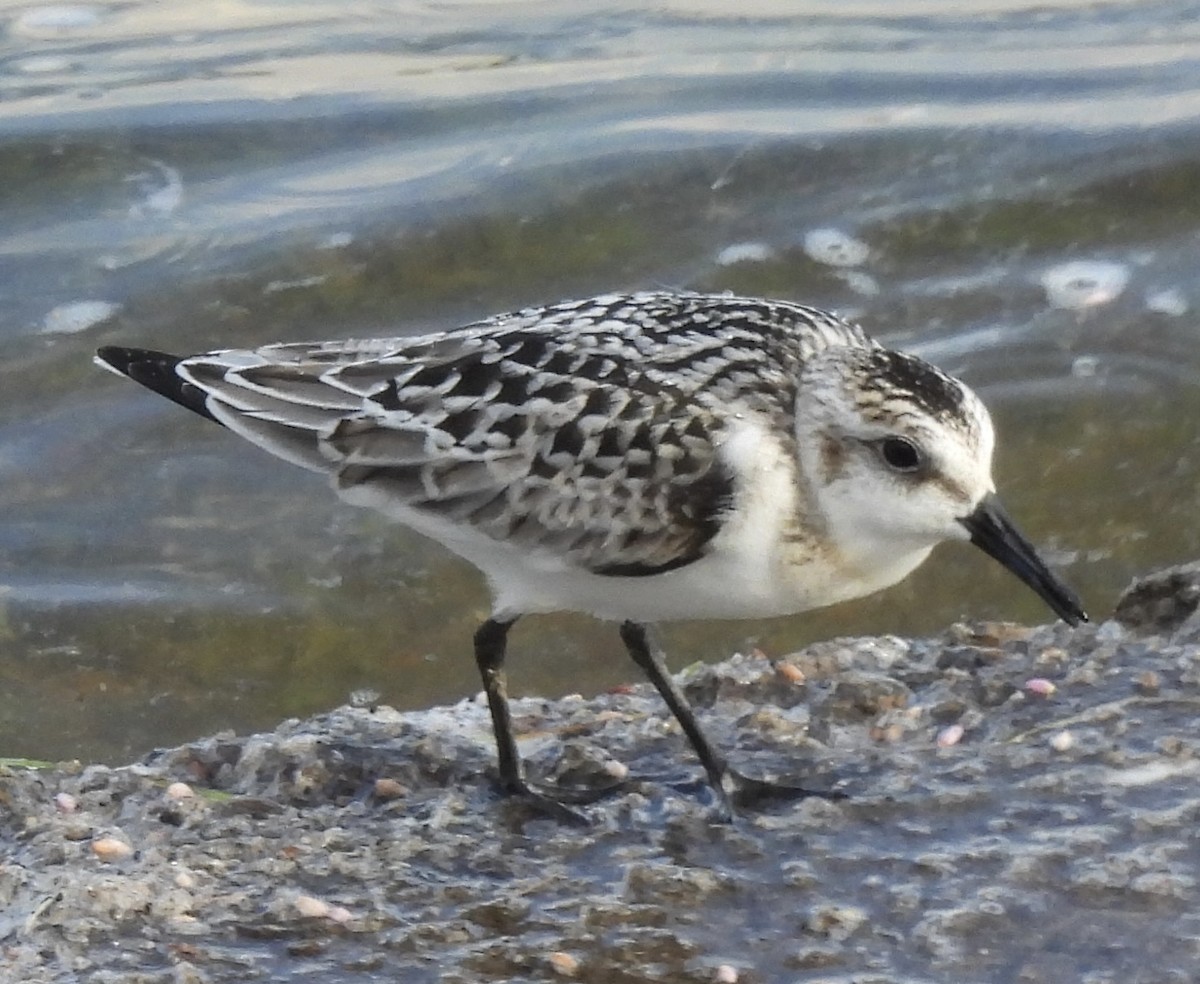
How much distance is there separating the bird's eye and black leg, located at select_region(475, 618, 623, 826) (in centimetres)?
A: 98

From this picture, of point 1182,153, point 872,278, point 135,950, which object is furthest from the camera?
point 1182,153

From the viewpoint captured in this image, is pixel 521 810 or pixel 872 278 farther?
pixel 872 278

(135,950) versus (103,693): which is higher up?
(135,950)

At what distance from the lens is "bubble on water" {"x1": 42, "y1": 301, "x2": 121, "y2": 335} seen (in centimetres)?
808

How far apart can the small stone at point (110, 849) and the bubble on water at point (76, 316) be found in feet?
14.5

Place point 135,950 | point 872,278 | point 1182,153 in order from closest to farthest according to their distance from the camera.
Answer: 1. point 135,950
2. point 872,278
3. point 1182,153

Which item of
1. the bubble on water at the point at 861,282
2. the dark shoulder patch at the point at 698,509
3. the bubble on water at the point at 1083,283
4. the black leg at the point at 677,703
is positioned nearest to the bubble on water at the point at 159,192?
the bubble on water at the point at 861,282

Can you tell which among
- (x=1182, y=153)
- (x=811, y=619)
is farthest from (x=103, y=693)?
(x=1182, y=153)

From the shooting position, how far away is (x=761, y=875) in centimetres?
386

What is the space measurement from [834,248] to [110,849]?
5.40 meters

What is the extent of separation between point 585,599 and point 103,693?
270 centimetres

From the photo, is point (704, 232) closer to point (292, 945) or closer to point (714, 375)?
point (714, 375)

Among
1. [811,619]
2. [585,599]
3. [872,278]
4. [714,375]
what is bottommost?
[811,619]

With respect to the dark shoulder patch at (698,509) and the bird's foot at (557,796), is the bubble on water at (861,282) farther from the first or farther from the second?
the dark shoulder patch at (698,509)
